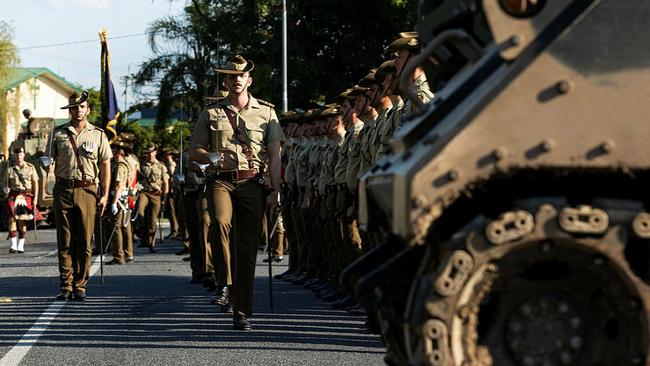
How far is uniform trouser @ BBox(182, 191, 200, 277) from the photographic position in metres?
18.2

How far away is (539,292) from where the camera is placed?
18.8 ft

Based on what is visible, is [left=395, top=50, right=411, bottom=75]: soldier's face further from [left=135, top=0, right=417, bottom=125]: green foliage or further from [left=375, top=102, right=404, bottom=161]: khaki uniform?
[left=135, top=0, right=417, bottom=125]: green foliage

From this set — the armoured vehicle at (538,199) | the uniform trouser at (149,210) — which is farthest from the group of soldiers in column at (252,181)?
the uniform trouser at (149,210)

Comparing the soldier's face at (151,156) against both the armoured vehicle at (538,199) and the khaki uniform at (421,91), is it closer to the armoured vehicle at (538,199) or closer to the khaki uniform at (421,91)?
the khaki uniform at (421,91)

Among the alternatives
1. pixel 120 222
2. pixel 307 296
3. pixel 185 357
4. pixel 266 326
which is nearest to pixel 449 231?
pixel 185 357

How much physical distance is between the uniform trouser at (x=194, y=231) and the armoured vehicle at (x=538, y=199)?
1172 centimetres

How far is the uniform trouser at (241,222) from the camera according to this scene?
12008 millimetres

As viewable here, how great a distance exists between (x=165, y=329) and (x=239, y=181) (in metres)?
1.34

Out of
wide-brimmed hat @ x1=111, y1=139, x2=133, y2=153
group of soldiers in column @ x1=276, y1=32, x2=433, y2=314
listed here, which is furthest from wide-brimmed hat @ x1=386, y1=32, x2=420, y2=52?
wide-brimmed hat @ x1=111, y1=139, x2=133, y2=153

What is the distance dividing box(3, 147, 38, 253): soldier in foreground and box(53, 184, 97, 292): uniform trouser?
1218 cm

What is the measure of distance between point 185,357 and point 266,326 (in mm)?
2264

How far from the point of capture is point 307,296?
53.3ft

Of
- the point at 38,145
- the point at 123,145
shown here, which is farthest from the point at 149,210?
the point at 38,145

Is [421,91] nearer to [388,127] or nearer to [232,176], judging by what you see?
[388,127]
